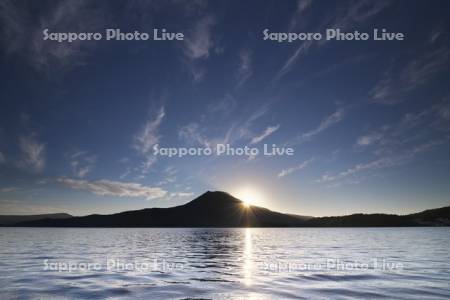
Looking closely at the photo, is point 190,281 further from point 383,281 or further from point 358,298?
point 383,281

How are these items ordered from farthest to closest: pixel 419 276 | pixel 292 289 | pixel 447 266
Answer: pixel 447 266
pixel 419 276
pixel 292 289

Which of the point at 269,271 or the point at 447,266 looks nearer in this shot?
the point at 269,271

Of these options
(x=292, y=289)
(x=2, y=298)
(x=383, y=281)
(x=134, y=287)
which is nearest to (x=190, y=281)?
(x=134, y=287)

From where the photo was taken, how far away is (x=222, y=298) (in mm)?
16703

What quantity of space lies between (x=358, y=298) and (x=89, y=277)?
17.8 meters

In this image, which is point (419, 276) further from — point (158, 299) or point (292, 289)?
point (158, 299)

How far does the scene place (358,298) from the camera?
55.2 ft

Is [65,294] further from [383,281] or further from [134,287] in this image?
[383,281]

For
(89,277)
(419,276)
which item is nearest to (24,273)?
(89,277)

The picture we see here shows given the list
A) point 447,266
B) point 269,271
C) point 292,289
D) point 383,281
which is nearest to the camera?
point 292,289

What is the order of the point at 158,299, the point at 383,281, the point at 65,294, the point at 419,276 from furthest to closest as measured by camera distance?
the point at 419,276, the point at 383,281, the point at 65,294, the point at 158,299

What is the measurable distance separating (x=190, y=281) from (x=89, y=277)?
7.44 m

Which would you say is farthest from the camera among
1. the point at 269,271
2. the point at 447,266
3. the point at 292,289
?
the point at 447,266

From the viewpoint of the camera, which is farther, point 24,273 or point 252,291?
point 24,273
